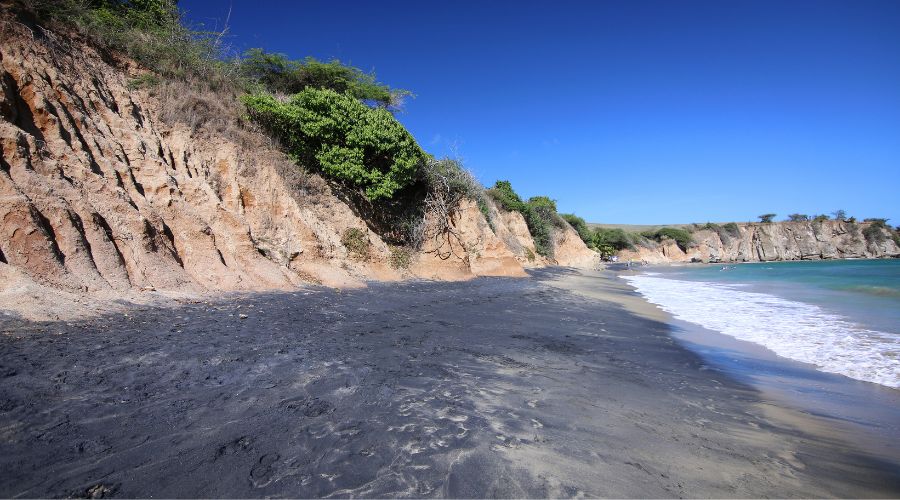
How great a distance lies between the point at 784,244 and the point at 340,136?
316ft

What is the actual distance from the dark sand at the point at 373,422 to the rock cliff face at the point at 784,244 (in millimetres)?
76652

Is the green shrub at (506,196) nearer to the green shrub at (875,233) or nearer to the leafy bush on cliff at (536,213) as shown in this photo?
the leafy bush on cliff at (536,213)

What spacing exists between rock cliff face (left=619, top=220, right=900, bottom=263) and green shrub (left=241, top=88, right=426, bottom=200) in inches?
2774

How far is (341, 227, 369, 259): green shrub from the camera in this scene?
1190cm

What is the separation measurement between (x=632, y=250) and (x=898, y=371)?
66.5 meters

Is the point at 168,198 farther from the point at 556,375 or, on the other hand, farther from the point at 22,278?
the point at 556,375

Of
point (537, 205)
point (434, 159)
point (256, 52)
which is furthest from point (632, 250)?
point (256, 52)

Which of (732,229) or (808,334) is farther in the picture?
(732,229)

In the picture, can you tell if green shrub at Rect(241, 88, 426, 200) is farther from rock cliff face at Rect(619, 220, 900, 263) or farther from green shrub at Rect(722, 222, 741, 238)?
green shrub at Rect(722, 222, 741, 238)

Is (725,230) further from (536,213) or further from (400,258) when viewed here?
(400,258)

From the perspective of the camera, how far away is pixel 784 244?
78312 mm

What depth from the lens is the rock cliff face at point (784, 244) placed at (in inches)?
2928

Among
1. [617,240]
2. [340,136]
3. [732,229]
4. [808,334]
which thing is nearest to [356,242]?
[340,136]

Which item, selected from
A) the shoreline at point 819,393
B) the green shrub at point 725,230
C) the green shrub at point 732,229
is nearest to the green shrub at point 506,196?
the shoreline at point 819,393
